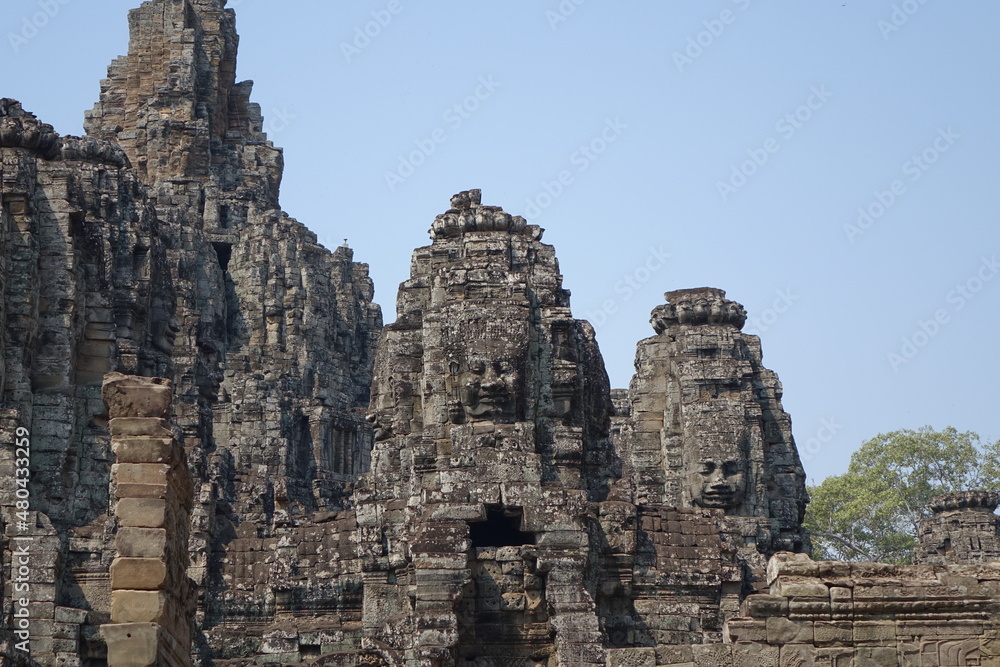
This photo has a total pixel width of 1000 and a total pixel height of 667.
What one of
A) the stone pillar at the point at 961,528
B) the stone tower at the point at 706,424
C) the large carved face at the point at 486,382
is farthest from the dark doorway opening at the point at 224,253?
the large carved face at the point at 486,382

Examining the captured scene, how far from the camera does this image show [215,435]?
190ft

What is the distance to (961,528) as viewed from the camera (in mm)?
54031

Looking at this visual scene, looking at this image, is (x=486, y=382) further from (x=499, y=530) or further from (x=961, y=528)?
(x=961, y=528)

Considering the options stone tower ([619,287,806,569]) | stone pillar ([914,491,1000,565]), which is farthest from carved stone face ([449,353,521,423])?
stone pillar ([914,491,1000,565])

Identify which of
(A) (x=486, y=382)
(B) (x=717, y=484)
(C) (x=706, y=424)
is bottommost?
(B) (x=717, y=484)

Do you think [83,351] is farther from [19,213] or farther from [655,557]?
[655,557]

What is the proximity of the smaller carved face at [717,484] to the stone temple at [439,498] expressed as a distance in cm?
5

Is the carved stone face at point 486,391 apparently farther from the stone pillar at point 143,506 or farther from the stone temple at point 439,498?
the stone pillar at point 143,506

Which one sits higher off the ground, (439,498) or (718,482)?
(718,482)

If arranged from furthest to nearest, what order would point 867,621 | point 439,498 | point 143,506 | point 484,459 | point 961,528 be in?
1. point 961,528
2. point 484,459
3. point 439,498
4. point 867,621
5. point 143,506

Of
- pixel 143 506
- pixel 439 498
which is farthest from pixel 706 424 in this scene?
pixel 143 506

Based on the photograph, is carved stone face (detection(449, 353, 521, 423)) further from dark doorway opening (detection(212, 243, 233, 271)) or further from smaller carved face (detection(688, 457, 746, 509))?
dark doorway opening (detection(212, 243, 233, 271))

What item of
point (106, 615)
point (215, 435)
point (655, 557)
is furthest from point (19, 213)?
point (215, 435)

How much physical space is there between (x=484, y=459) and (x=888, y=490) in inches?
1768
